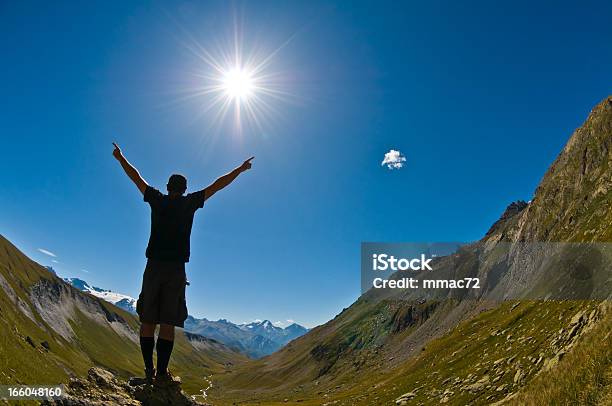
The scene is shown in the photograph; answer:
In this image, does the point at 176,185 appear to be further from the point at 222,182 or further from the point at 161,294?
the point at 161,294

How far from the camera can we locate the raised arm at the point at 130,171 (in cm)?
951

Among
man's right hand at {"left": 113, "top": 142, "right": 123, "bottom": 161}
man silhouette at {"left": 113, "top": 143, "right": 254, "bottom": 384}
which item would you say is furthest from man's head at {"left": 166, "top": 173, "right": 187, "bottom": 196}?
man's right hand at {"left": 113, "top": 142, "right": 123, "bottom": 161}

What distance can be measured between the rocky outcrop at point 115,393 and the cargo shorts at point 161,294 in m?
1.90

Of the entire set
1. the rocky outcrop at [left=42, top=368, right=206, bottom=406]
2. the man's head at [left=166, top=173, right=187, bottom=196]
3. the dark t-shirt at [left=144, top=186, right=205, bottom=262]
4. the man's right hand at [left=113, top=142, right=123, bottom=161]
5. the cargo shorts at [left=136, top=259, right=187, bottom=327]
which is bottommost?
the rocky outcrop at [left=42, top=368, right=206, bottom=406]

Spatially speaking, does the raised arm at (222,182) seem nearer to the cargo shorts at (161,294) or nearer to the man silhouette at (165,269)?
the man silhouette at (165,269)

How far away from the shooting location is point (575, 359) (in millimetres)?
11383

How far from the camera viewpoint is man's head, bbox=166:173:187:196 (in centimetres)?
934

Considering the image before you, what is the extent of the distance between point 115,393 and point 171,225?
4.18 metres

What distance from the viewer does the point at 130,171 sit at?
9.66 m

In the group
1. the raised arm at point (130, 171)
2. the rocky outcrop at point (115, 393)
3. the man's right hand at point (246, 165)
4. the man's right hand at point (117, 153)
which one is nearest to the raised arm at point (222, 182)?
the man's right hand at point (246, 165)

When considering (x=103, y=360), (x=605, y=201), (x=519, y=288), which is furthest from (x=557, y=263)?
(x=103, y=360)

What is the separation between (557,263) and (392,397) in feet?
128

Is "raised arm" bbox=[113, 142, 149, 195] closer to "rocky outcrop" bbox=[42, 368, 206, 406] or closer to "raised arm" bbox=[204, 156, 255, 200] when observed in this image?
"raised arm" bbox=[204, 156, 255, 200]

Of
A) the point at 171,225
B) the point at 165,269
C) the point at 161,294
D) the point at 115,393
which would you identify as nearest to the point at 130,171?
the point at 171,225
